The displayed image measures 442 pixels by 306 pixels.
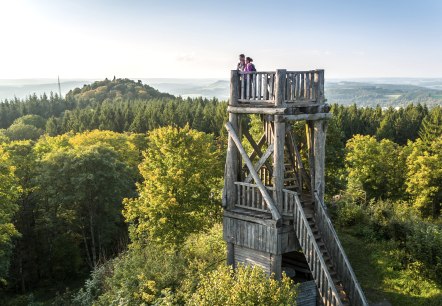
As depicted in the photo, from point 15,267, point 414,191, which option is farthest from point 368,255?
point 15,267

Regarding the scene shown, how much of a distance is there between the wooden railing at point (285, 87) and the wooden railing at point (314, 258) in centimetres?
308

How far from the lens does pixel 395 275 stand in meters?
18.4

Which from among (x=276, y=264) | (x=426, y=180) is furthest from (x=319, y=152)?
(x=426, y=180)

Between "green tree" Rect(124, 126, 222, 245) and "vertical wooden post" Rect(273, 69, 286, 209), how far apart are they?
5257 millimetres

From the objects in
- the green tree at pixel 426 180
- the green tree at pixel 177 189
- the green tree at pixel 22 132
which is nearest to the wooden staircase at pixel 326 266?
the green tree at pixel 177 189

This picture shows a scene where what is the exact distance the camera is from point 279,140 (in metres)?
13.1

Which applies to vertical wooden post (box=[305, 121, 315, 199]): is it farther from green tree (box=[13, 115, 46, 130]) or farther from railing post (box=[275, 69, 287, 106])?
green tree (box=[13, 115, 46, 130])

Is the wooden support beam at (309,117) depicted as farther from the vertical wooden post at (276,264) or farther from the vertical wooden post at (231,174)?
the vertical wooden post at (276,264)

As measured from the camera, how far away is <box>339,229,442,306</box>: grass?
1666 cm

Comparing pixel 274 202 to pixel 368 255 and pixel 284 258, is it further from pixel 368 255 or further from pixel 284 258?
pixel 368 255

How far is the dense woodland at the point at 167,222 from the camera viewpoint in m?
16.1

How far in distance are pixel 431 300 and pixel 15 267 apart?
28823mm

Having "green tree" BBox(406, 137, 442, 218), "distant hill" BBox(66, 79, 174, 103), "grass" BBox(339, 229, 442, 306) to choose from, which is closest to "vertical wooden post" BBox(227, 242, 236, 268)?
"grass" BBox(339, 229, 442, 306)

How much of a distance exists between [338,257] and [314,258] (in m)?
1.13
